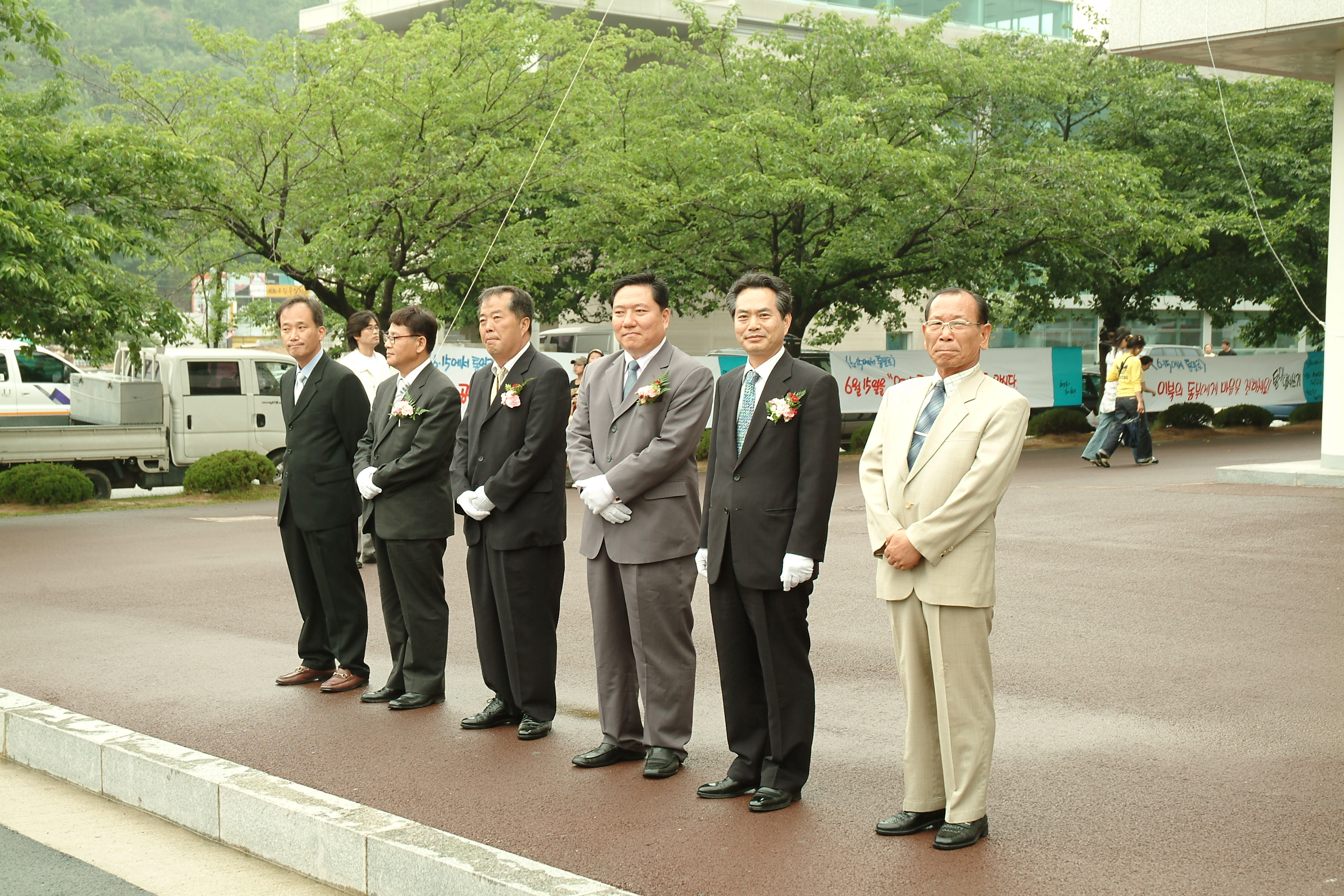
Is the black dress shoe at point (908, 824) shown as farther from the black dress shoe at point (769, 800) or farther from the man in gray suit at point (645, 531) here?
the man in gray suit at point (645, 531)

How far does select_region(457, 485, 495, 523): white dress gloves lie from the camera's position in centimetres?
568

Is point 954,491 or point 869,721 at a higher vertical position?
point 954,491

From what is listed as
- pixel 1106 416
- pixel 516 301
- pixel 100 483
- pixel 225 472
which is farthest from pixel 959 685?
pixel 100 483

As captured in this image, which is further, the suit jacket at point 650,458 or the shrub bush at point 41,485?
the shrub bush at point 41,485

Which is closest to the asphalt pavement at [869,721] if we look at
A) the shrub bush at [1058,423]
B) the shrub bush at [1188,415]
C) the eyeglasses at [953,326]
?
the eyeglasses at [953,326]

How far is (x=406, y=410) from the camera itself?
632cm

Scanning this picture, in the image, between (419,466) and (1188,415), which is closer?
(419,466)

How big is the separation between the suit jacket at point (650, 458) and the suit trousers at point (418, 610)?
128 cm

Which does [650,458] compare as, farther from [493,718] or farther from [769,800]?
[493,718]

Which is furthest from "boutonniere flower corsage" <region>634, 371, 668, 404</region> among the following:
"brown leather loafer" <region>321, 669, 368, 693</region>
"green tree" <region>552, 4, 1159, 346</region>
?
"green tree" <region>552, 4, 1159, 346</region>

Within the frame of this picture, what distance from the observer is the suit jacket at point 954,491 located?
13.7ft

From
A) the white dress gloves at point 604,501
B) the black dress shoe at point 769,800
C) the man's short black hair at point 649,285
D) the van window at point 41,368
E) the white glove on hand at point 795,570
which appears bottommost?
the black dress shoe at point 769,800

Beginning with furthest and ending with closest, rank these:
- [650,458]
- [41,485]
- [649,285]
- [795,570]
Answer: [41,485], [649,285], [650,458], [795,570]

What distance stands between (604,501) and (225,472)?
539 inches
